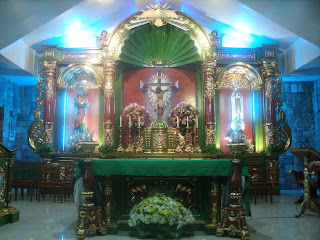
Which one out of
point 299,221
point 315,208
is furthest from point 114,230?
point 315,208

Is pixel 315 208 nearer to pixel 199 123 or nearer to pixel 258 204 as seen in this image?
pixel 258 204

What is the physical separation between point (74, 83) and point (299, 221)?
290 inches

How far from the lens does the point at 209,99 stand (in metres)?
9.48

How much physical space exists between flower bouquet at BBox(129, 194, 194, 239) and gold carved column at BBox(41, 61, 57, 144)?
5742 mm

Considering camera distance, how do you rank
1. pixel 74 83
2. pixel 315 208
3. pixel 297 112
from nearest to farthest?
pixel 315 208, pixel 74 83, pixel 297 112

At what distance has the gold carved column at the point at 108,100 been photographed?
30.8 ft

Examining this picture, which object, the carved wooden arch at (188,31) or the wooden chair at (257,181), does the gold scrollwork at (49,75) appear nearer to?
the carved wooden arch at (188,31)

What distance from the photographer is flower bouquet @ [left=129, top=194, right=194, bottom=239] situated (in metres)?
4.34

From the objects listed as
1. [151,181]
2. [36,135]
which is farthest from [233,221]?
[36,135]

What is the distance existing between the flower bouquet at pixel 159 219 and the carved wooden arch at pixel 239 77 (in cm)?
593

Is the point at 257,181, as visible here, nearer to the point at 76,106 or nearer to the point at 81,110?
the point at 81,110

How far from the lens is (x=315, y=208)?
628 centimetres

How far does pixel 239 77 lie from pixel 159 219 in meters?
6.79

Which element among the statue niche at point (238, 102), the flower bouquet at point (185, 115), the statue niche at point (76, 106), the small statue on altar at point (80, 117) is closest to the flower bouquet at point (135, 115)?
the flower bouquet at point (185, 115)
